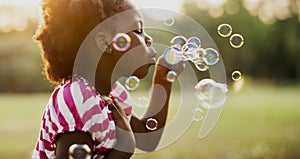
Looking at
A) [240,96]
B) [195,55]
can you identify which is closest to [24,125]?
[195,55]

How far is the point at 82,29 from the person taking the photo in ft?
6.53

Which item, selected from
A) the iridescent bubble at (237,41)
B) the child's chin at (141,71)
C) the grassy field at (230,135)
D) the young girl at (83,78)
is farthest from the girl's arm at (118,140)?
the grassy field at (230,135)

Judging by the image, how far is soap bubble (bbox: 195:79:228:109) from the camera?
2670 millimetres

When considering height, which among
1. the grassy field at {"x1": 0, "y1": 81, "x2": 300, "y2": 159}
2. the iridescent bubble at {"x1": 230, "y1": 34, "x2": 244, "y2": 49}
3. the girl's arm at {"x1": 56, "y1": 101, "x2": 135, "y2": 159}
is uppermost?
the grassy field at {"x1": 0, "y1": 81, "x2": 300, "y2": 159}

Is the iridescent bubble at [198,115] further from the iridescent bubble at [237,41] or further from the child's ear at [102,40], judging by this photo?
the child's ear at [102,40]

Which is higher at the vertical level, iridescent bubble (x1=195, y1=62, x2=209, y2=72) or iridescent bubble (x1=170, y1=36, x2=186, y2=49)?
iridescent bubble (x1=170, y1=36, x2=186, y2=49)

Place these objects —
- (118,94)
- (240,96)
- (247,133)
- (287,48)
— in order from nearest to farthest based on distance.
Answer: (118,94) → (247,133) → (240,96) → (287,48)

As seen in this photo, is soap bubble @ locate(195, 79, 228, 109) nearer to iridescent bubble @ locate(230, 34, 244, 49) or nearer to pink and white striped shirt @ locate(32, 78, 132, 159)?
iridescent bubble @ locate(230, 34, 244, 49)

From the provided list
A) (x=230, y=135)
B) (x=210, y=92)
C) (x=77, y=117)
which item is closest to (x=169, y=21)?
(x=210, y=92)

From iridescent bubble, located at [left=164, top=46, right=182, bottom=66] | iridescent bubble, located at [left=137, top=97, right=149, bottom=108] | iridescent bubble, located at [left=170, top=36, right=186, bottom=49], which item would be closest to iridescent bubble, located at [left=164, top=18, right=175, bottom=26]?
iridescent bubble, located at [left=170, top=36, right=186, bottom=49]

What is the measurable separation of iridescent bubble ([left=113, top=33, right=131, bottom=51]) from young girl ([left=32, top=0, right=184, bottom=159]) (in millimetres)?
18

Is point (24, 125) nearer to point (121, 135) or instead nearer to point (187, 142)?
point (187, 142)

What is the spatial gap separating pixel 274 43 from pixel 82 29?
2439 centimetres

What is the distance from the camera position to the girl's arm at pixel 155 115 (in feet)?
7.90
